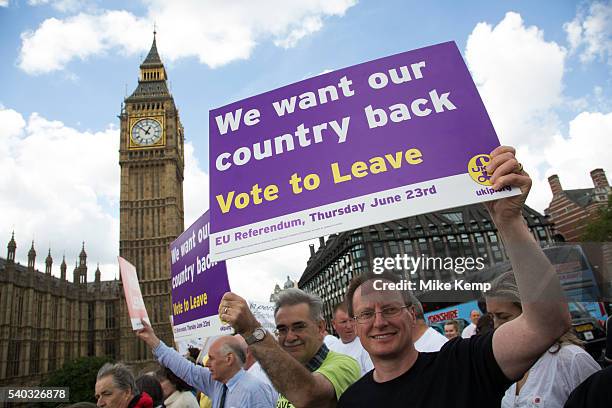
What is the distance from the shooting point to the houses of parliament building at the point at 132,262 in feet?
152

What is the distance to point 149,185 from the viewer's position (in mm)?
52781

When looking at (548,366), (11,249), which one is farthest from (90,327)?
(548,366)

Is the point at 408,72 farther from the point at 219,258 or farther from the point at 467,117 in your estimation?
the point at 219,258

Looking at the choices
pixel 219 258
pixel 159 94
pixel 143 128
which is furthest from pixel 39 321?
pixel 219 258

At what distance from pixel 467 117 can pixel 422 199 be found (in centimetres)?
51

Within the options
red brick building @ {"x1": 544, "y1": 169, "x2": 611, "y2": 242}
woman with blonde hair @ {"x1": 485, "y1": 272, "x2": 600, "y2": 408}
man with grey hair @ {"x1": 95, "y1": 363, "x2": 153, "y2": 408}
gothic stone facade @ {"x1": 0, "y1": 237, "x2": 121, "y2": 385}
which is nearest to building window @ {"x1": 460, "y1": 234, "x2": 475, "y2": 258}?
woman with blonde hair @ {"x1": 485, "y1": 272, "x2": 600, "y2": 408}

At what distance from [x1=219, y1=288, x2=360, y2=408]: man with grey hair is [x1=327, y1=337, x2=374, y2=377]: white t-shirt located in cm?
147

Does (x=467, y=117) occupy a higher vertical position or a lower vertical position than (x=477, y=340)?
higher

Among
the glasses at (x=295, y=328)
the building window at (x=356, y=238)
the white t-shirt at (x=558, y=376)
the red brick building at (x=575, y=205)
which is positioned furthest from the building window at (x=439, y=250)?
the red brick building at (x=575, y=205)

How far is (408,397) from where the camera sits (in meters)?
1.65

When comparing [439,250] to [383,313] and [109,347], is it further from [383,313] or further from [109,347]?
[109,347]

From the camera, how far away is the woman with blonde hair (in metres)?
2.22

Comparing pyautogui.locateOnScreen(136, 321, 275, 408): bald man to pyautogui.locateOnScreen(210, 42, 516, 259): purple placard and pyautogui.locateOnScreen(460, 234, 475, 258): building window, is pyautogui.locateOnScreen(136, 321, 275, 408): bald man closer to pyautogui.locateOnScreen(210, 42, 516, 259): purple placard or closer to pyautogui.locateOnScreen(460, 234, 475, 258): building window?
pyautogui.locateOnScreen(210, 42, 516, 259): purple placard

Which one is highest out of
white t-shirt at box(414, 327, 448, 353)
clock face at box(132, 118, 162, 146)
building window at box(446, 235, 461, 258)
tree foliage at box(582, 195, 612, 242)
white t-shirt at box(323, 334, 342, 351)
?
clock face at box(132, 118, 162, 146)
